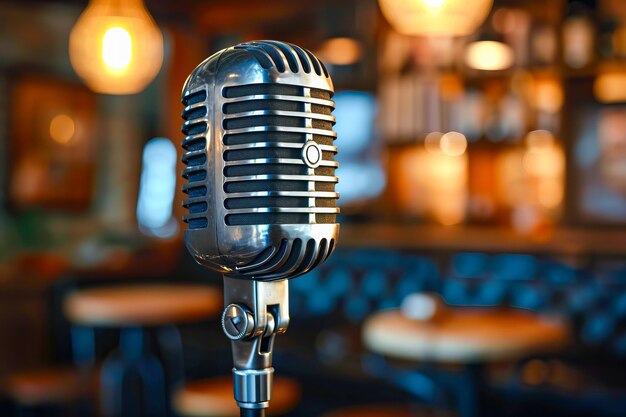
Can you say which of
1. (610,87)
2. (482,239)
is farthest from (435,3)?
(610,87)

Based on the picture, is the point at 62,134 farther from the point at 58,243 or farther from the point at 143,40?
the point at 143,40

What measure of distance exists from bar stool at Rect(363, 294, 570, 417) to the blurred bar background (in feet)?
0.03

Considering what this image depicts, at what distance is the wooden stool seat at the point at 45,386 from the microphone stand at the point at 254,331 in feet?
11.8

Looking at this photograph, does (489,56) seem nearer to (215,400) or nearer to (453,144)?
(453,144)

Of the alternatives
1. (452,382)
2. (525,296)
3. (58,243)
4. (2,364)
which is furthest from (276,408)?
(58,243)

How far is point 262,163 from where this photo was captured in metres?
0.63

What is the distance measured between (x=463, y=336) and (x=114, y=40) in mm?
2424

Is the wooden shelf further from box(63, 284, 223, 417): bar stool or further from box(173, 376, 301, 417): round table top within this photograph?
box(173, 376, 301, 417): round table top

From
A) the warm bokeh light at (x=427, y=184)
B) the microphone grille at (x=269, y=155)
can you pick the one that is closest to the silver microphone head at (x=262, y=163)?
the microphone grille at (x=269, y=155)

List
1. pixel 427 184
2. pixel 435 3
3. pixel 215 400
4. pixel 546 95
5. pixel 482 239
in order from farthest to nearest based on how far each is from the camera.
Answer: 1. pixel 427 184
2. pixel 546 95
3. pixel 482 239
4. pixel 435 3
5. pixel 215 400

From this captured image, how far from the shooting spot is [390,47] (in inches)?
232

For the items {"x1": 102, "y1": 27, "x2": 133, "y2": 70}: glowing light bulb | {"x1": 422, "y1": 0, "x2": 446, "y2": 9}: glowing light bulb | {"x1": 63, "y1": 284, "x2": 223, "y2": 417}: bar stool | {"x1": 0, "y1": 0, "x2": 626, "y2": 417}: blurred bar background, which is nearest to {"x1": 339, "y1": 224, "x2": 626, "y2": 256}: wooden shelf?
{"x1": 0, "y1": 0, "x2": 626, "y2": 417}: blurred bar background

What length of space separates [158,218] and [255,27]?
191cm

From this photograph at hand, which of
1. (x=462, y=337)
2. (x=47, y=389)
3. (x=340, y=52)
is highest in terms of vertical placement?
(x=340, y=52)
